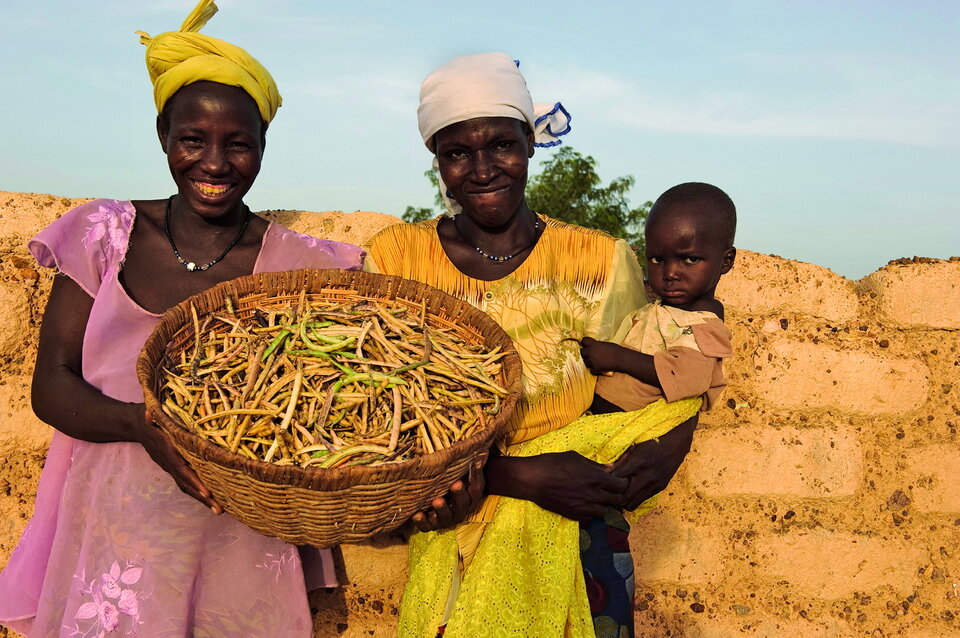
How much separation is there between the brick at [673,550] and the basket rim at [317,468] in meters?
1.19

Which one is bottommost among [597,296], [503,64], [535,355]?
[535,355]

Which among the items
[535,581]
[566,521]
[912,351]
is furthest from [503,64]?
[912,351]

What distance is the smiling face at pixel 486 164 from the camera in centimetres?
231

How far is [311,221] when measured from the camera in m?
2.90

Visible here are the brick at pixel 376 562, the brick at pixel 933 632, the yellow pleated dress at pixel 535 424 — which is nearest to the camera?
the yellow pleated dress at pixel 535 424

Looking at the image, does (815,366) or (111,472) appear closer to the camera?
(111,472)

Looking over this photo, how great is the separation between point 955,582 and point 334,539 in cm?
248

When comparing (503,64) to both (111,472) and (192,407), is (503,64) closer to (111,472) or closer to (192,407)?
(192,407)

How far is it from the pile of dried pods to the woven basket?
4 centimetres

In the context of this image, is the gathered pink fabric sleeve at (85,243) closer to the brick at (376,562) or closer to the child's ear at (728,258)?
the brick at (376,562)

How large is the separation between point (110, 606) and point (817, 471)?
2353 mm

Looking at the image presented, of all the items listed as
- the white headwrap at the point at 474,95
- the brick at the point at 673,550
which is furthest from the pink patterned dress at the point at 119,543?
the brick at the point at 673,550

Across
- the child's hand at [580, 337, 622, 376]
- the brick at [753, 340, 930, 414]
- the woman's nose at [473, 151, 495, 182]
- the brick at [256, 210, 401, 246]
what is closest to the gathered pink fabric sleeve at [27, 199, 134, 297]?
the brick at [256, 210, 401, 246]

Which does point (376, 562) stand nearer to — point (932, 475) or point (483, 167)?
point (483, 167)
